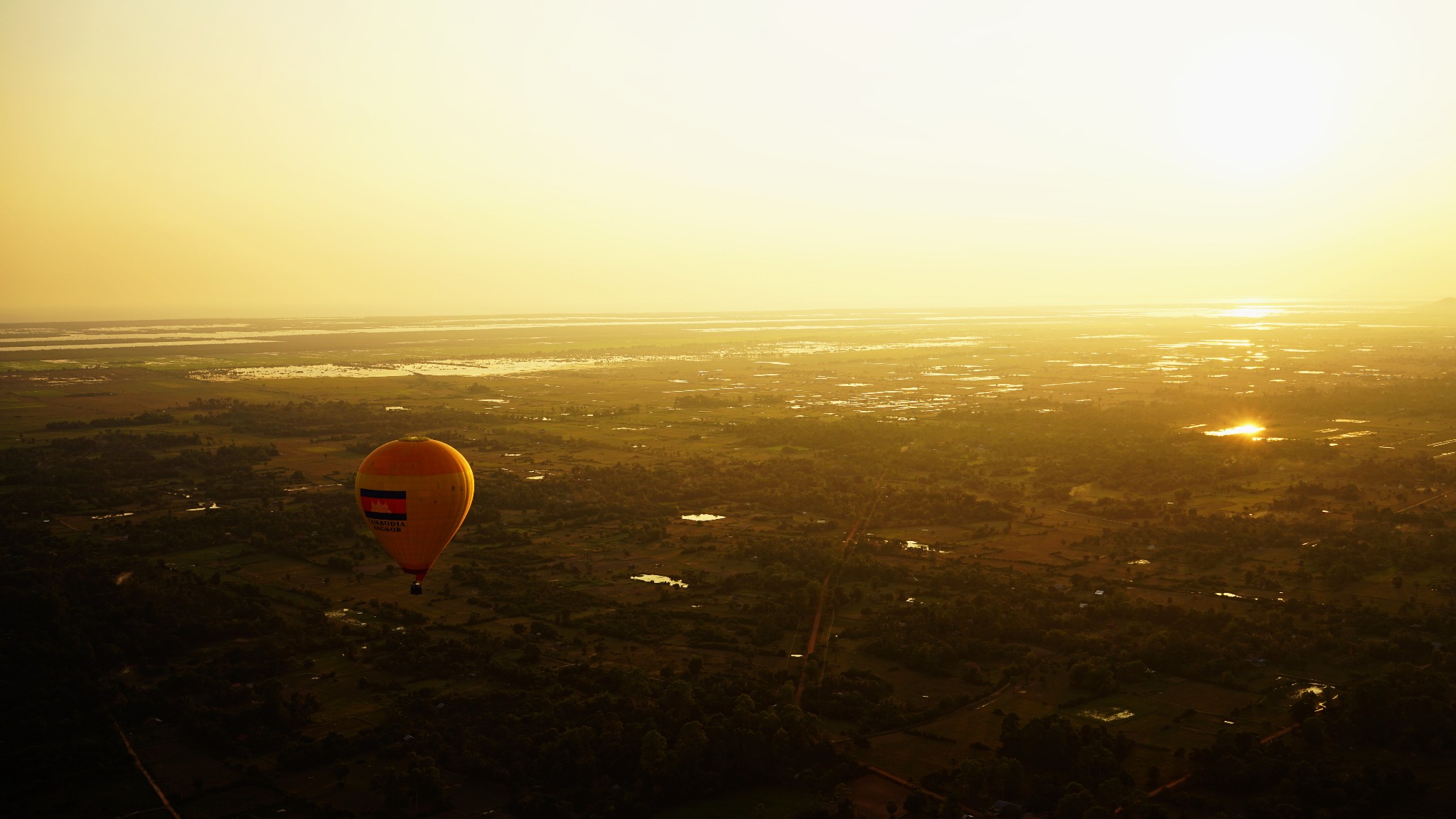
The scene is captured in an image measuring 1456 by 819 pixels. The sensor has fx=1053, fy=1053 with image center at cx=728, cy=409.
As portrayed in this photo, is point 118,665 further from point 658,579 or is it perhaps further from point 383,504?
point 658,579

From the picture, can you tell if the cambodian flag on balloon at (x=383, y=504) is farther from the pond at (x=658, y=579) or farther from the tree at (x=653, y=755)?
the pond at (x=658, y=579)

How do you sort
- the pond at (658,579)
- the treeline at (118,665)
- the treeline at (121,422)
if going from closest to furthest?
the treeline at (118,665)
the pond at (658,579)
the treeline at (121,422)

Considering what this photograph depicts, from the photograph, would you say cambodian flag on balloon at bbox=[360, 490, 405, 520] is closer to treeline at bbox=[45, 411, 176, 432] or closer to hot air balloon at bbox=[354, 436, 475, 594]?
hot air balloon at bbox=[354, 436, 475, 594]

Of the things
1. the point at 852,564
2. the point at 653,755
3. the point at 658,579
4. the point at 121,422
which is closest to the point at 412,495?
the point at 653,755

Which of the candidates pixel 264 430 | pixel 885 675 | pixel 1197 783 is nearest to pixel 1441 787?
pixel 1197 783

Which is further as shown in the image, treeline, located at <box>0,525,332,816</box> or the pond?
the pond

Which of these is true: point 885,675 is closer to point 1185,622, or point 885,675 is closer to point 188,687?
point 1185,622

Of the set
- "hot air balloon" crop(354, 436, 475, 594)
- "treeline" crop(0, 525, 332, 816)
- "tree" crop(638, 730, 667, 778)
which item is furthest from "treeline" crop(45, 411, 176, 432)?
"tree" crop(638, 730, 667, 778)

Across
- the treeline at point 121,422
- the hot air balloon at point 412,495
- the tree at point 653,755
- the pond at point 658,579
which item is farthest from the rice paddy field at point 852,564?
the hot air balloon at point 412,495
